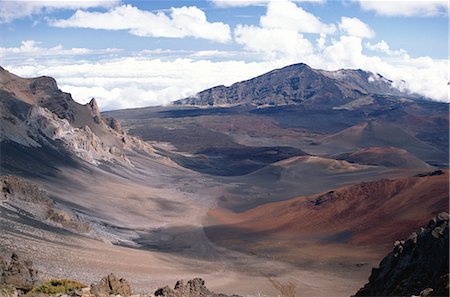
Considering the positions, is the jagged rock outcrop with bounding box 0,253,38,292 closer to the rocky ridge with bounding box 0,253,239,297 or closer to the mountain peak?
the rocky ridge with bounding box 0,253,239,297

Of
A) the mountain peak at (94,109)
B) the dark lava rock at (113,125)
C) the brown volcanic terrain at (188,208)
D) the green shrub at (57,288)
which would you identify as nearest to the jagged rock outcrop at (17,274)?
the green shrub at (57,288)

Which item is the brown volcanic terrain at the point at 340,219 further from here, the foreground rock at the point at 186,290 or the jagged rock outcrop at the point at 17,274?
the jagged rock outcrop at the point at 17,274

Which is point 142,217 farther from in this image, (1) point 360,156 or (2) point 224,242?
(1) point 360,156

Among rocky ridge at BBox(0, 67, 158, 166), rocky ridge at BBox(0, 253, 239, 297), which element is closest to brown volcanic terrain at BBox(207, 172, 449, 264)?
rocky ridge at BBox(0, 67, 158, 166)

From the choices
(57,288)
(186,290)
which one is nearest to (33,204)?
(186,290)

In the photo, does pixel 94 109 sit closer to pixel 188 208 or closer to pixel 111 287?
pixel 188 208

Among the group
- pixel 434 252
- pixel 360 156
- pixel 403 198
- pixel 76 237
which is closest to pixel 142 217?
pixel 76 237
